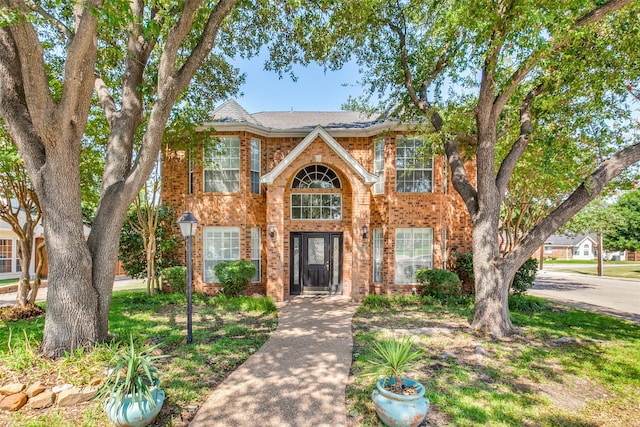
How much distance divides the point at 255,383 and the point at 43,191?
4564 mm

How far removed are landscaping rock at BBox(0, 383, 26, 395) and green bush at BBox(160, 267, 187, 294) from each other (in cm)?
694

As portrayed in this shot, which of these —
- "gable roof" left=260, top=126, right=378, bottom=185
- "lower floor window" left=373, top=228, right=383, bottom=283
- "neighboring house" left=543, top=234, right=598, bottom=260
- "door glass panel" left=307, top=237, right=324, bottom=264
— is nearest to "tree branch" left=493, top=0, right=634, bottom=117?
"gable roof" left=260, top=126, right=378, bottom=185

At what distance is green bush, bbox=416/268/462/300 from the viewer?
402 inches

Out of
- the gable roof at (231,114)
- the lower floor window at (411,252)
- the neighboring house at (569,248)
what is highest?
the gable roof at (231,114)

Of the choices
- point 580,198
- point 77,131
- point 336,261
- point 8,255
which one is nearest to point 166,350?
point 77,131

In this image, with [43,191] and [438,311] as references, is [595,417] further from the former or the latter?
[43,191]

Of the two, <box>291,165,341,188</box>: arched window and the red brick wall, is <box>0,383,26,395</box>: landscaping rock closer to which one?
the red brick wall

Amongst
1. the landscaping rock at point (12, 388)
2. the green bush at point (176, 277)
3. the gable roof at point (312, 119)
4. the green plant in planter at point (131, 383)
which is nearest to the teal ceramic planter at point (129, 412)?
the green plant in planter at point (131, 383)

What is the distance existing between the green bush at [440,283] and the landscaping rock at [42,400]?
977 cm

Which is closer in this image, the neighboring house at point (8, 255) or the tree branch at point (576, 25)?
the tree branch at point (576, 25)

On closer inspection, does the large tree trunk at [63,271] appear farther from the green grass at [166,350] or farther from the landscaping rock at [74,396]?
the landscaping rock at [74,396]

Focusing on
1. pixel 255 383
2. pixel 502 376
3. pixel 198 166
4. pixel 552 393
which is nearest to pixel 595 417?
pixel 552 393

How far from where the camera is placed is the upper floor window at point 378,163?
11.4 meters

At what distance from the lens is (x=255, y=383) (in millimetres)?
4684
